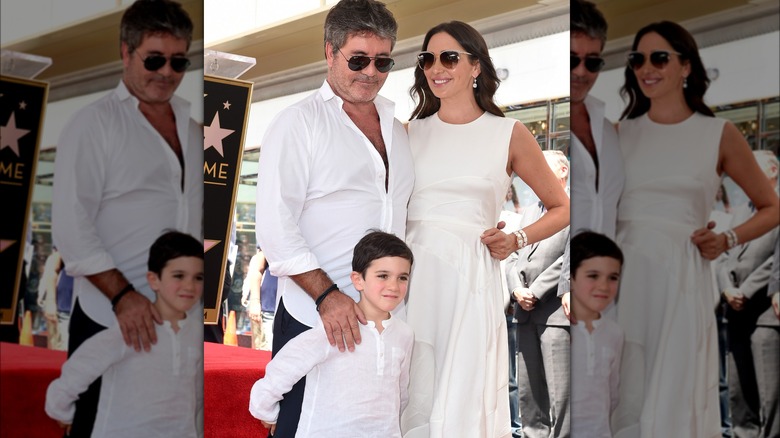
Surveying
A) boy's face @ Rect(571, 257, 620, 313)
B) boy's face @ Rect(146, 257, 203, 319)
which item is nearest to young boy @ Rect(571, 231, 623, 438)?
boy's face @ Rect(571, 257, 620, 313)

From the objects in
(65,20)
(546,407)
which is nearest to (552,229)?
(546,407)

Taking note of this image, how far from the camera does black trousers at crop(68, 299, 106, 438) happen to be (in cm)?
200

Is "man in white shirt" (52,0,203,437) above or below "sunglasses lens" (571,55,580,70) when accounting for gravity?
below

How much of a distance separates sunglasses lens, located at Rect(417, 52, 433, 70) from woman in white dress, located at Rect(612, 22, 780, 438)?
96 cm

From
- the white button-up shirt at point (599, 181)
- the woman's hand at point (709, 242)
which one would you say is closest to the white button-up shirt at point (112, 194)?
the white button-up shirt at point (599, 181)

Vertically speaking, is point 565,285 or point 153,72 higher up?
point 153,72

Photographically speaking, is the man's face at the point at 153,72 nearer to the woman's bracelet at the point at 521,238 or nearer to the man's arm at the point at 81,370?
the man's arm at the point at 81,370

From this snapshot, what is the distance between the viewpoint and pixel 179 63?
2076 millimetres

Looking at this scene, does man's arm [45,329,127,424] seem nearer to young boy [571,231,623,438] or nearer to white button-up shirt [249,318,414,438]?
white button-up shirt [249,318,414,438]

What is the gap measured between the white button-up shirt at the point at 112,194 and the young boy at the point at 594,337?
36.7 inches

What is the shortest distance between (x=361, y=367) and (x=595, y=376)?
794 mm

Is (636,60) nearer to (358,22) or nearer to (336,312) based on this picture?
(358,22)

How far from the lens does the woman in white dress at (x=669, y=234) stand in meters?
2.09

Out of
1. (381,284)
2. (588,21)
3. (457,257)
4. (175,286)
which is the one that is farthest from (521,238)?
(175,286)
